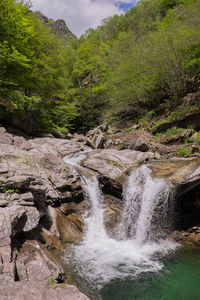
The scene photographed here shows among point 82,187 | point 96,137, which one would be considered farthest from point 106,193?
point 96,137

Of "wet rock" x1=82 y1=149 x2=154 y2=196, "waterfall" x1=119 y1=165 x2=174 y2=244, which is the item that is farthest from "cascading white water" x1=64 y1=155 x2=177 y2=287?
"wet rock" x1=82 y1=149 x2=154 y2=196

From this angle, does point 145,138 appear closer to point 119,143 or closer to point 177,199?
point 119,143

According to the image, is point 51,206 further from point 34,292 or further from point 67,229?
point 34,292

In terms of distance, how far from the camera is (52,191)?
8.39 metres

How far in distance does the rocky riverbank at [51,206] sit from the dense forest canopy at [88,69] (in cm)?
489

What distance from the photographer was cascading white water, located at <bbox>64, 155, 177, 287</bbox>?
20.0 feet

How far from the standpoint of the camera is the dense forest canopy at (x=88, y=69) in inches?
500

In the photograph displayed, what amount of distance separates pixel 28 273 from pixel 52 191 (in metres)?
4.25

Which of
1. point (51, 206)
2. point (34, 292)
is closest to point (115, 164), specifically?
point (51, 206)

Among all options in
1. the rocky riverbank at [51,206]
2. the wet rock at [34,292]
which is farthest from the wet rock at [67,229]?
the wet rock at [34,292]

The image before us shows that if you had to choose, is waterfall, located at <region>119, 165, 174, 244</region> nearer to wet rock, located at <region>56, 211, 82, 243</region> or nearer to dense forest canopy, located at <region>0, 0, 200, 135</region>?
wet rock, located at <region>56, 211, 82, 243</region>

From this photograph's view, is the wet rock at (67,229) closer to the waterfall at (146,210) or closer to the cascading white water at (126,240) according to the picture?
the cascading white water at (126,240)

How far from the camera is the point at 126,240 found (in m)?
8.03

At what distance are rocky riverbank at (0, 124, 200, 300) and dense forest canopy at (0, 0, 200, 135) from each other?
489 cm
